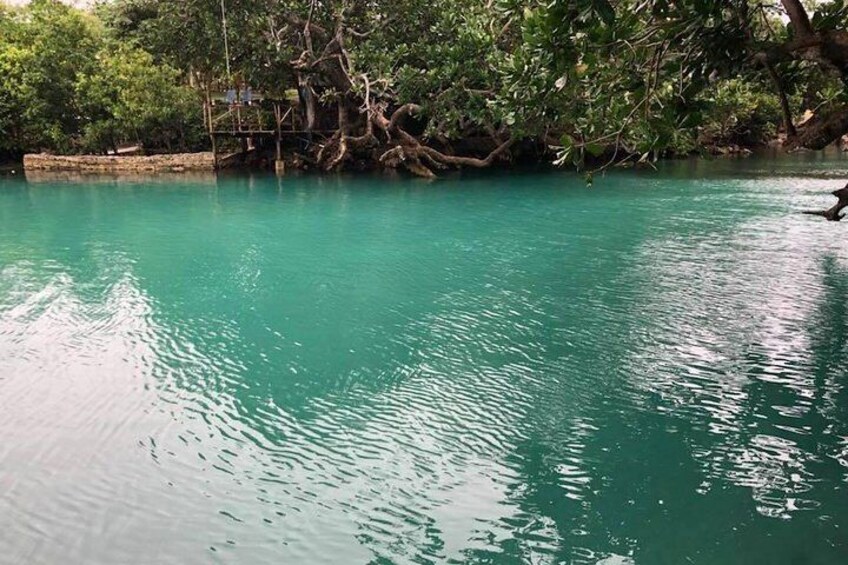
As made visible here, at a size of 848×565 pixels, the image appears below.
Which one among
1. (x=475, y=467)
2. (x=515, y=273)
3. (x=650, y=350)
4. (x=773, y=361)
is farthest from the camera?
(x=515, y=273)

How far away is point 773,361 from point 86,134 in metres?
27.3

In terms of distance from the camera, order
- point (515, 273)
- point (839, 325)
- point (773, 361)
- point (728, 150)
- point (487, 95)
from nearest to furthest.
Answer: point (773, 361) → point (839, 325) → point (515, 273) → point (487, 95) → point (728, 150)

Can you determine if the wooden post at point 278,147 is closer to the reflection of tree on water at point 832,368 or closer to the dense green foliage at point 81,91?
the dense green foliage at point 81,91

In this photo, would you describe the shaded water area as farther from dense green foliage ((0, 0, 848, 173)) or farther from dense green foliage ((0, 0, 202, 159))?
dense green foliage ((0, 0, 202, 159))

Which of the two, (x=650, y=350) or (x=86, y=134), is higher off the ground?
(x=86, y=134)

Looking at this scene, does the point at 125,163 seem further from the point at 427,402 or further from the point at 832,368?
the point at 832,368

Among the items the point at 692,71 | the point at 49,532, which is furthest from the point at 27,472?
the point at 692,71

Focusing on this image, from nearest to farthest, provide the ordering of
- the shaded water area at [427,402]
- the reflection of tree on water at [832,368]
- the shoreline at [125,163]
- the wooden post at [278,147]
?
the shaded water area at [427,402] < the reflection of tree on water at [832,368] < the wooden post at [278,147] < the shoreline at [125,163]

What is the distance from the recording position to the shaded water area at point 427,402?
13.1ft

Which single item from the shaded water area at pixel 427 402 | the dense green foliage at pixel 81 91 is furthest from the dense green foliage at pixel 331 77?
the shaded water area at pixel 427 402

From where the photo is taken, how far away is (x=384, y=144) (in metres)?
26.4

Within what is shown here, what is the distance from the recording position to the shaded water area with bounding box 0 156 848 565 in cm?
400

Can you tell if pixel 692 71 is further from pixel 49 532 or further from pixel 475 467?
pixel 49 532

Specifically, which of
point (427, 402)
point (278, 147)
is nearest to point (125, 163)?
point (278, 147)
